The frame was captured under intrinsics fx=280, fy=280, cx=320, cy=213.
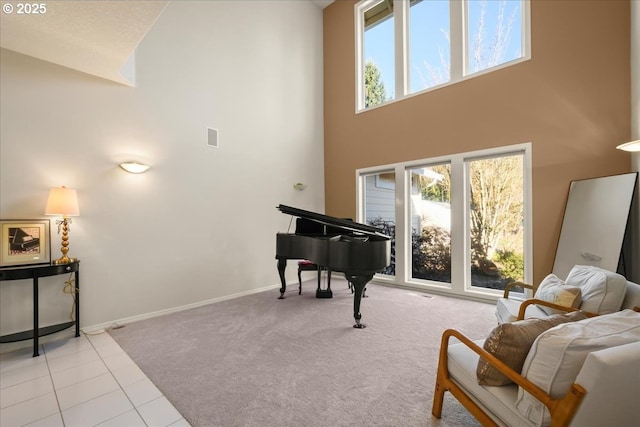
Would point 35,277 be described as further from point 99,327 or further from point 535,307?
point 535,307

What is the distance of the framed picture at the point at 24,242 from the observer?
108 inches

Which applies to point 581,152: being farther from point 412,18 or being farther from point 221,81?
point 221,81

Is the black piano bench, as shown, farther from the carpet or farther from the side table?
the side table

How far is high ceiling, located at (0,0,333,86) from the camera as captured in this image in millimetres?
2148

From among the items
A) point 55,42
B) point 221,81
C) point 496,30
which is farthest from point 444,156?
point 55,42

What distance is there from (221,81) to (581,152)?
511 centimetres

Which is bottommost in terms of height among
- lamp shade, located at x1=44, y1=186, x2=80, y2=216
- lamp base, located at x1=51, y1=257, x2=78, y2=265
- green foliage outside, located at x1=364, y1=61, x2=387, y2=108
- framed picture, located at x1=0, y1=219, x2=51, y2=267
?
lamp base, located at x1=51, y1=257, x2=78, y2=265

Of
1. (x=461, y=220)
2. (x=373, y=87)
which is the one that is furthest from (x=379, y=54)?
(x=461, y=220)

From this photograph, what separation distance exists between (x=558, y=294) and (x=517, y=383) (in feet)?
5.12

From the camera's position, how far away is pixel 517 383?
1212 mm

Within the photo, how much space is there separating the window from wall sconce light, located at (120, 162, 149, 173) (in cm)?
390

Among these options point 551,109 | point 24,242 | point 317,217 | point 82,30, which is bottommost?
point 24,242

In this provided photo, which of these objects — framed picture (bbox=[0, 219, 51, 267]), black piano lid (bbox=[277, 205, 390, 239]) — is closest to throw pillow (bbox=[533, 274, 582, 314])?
black piano lid (bbox=[277, 205, 390, 239])

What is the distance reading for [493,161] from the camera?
4.26 metres
